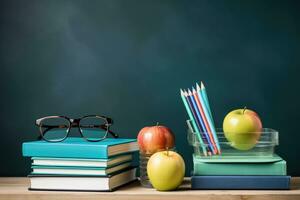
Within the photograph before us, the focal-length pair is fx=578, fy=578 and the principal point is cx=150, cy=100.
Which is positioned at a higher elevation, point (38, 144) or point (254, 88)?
point (254, 88)

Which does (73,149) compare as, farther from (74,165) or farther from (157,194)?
(157,194)

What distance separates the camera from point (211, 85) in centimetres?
212

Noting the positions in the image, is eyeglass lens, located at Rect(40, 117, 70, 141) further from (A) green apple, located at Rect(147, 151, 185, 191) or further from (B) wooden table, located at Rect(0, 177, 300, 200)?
(A) green apple, located at Rect(147, 151, 185, 191)

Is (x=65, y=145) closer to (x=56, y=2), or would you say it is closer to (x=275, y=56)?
(x=56, y=2)

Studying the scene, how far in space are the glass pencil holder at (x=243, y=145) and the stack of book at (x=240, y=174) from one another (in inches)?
1.8

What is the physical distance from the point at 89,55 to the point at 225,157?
661mm

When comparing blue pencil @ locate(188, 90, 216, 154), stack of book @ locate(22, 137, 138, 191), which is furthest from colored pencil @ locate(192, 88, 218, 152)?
stack of book @ locate(22, 137, 138, 191)

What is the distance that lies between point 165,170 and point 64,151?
1.06ft

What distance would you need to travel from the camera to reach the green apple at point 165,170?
68.4 inches

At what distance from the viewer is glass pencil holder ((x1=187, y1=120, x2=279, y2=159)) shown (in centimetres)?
182

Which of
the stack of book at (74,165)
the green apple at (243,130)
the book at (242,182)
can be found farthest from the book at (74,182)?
the green apple at (243,130)

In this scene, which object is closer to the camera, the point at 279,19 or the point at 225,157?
the point at 225,157

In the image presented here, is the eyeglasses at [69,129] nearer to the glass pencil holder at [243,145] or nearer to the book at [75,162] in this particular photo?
the book at [75,162]

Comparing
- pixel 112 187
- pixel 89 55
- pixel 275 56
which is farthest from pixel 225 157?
pixel 89 55
